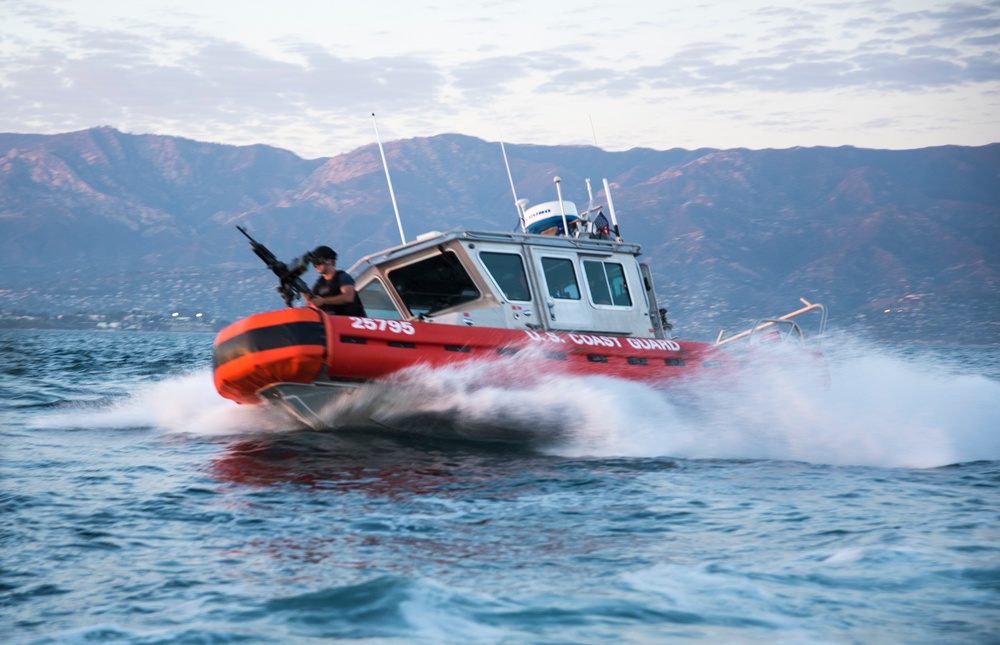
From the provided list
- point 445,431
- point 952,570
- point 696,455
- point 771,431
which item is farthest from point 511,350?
point 952,570

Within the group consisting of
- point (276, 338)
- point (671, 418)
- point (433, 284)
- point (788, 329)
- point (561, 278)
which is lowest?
point (671, 418)

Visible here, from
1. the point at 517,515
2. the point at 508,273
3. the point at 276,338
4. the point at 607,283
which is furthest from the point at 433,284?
the point at 517,515

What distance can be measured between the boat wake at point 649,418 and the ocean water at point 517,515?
30mm

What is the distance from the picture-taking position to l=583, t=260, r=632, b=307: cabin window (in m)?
11.0

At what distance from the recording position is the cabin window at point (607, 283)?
11023 mm

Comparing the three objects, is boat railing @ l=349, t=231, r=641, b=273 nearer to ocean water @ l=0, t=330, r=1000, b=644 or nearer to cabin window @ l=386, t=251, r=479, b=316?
cabin window @ l=386, t=251, r=479, b=316

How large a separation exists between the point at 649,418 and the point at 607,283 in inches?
74.1

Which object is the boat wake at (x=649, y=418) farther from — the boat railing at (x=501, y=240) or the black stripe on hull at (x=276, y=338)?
the boat railing at (x=501, y=240)

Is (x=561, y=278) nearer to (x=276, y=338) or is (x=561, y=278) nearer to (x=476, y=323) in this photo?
(x=476, y=323)

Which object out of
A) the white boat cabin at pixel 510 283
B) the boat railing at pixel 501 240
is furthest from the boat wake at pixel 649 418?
the boat railing at pixel 501 240

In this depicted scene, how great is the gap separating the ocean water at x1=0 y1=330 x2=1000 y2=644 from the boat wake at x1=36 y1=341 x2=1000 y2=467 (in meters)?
0.03

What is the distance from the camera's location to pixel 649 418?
10008 mm

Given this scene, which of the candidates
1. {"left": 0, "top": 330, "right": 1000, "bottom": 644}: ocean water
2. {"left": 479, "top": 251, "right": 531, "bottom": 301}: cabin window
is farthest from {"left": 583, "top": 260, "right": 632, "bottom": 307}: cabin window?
{"left": 0, "top": 330, "right": 1000, "bottom": 644}: ocean water

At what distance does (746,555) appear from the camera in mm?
5691
